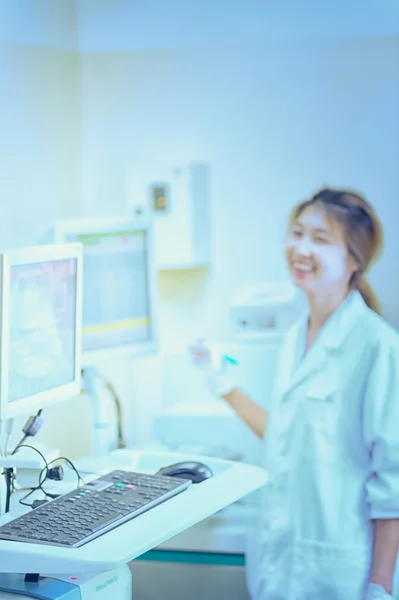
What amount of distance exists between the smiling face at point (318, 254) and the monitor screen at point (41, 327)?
2.76ft

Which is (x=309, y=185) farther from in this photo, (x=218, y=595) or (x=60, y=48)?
(x=218, y=595)

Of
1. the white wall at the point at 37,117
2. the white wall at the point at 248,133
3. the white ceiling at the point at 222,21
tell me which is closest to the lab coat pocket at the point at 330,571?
the white wall at the point at 248,133

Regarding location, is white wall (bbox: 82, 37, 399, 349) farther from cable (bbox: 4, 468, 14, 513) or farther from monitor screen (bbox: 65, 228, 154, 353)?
cable (bbox: 4, 468, 14, 513)

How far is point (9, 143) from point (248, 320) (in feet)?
2.77

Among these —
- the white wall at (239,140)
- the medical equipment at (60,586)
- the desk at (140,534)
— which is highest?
the white wall at (239,140)

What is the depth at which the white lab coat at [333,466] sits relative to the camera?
236cm

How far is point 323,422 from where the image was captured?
8.00 feet

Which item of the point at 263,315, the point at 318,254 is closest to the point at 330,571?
the point at 263,315

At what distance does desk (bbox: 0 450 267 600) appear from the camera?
4.81 feet

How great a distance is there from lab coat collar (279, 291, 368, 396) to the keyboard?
75 centimetres

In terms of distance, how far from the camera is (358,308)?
2.53 m

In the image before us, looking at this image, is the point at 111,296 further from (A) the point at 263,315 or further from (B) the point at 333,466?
(B) the point at 333,466

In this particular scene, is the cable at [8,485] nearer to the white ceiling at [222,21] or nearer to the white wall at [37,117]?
the white wall at [37,117]

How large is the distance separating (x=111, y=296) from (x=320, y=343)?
60 centimetres
